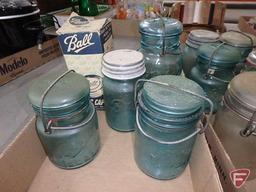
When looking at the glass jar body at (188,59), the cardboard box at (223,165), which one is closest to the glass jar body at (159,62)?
the glass jar body at (188,59)

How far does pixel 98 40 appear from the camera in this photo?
544 millimetres

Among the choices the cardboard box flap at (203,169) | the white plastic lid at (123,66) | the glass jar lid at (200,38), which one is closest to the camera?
the cardboard box flap at (203,169)

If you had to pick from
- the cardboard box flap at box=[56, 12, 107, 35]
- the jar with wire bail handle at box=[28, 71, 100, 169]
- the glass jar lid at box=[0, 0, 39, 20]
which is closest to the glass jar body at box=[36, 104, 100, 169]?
the jar with wire bail handle at box=[28, 71, 100, 169]

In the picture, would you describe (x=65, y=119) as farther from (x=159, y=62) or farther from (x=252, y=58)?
(x=252, y=58)

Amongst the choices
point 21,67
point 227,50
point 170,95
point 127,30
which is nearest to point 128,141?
point 170,95

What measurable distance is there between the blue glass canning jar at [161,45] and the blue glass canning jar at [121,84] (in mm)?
56

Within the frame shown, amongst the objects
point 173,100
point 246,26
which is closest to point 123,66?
point 173,100

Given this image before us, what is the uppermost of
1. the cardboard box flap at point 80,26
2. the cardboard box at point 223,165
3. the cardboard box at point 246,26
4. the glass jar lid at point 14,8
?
the glass jar lid at point 14,8

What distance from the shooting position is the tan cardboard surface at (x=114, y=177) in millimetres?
459

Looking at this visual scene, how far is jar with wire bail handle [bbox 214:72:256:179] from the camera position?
0.40 meters

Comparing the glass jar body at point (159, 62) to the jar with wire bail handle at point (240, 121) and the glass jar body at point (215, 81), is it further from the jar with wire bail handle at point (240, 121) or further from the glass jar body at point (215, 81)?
the jar with wire bail handle at point (240, 121)

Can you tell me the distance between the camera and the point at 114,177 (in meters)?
0.49

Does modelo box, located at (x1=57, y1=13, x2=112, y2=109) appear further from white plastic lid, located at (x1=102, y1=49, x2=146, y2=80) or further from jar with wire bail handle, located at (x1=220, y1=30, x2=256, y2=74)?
jar with wire bail handle, located at (x1=220, y1=30, x2=256, y2=74)

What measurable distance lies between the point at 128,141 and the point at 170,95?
239 mm
